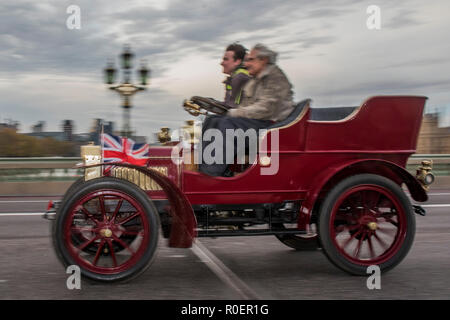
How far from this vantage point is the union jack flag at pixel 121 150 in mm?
3702

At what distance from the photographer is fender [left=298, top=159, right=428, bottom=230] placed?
3670 millimetres

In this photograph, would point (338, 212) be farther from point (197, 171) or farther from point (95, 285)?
point (95, 285)

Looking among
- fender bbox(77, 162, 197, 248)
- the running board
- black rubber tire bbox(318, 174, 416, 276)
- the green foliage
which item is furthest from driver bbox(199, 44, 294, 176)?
the green foliage

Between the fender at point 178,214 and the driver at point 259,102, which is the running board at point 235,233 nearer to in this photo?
the fender at point 178,214

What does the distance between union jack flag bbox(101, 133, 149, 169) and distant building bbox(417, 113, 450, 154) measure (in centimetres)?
8358

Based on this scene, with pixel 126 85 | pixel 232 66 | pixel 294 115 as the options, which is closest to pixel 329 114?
pixel 294 115

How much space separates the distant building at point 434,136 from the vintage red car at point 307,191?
8288 centimetres

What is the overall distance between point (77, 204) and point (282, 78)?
1.72 m

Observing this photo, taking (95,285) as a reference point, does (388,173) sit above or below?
above

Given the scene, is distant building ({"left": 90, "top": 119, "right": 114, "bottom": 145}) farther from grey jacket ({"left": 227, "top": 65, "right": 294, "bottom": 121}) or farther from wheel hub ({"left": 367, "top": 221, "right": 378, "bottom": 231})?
wheel hub ({"left": 367, "top": 221, "right": 378, "bottom": 231})

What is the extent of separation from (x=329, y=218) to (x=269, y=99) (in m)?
0.96

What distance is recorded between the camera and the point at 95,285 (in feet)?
11.6
